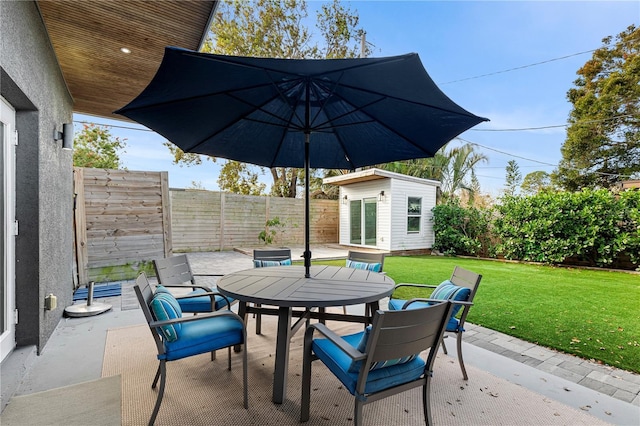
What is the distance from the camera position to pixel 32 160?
259 cm

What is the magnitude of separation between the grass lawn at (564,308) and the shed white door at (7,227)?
14.6ft

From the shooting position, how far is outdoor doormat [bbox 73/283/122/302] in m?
4.46

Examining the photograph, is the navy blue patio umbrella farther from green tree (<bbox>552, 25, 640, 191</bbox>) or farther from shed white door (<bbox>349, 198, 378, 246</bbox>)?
green tree (<bbox>552, 25, 640, 191</bbox>)

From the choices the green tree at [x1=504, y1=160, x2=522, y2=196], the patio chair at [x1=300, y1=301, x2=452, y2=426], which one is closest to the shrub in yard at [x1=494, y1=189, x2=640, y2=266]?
the patio chair at [x1=300, y1=301, x2=452, y2=426]

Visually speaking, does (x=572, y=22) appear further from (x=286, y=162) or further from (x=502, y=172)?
(x=286, y=162)

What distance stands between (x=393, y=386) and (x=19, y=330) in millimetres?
3097

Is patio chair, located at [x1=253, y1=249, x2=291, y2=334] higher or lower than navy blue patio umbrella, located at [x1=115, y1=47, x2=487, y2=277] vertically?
lower

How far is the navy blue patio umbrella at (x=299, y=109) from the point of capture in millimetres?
1884

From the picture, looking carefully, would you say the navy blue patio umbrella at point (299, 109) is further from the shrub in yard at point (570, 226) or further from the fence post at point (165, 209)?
the shrub in yard at point (570, 226)

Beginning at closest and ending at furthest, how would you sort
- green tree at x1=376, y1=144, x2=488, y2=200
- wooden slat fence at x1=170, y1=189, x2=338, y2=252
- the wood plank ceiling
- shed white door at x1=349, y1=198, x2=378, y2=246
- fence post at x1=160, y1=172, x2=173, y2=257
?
the wood plank ceiling < fence post at x1=160, y1=172, x2=173, y2=257 < wooden slat fence at x1=170, y1=189, x2=338, y2=252 < shed white door at x1=349, y1=198, x2=378, y2=246 < green tree at x1=376, y1=144, x2=488, y2=200

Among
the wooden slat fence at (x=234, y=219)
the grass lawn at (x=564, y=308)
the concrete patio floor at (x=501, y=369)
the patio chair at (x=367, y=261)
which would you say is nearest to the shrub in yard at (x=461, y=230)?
the grass lawn at (x=564, y=308)

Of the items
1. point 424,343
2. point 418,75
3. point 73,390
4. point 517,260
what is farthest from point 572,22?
point 73,390

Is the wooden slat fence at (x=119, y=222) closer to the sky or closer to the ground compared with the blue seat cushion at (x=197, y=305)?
closer to the sky

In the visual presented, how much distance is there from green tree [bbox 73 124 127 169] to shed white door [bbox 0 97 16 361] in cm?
765
